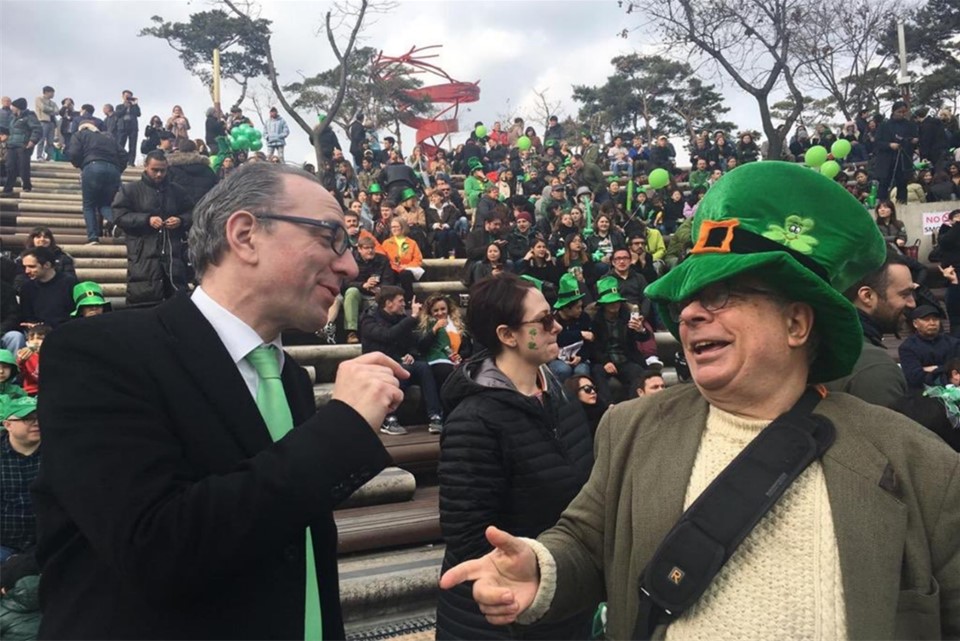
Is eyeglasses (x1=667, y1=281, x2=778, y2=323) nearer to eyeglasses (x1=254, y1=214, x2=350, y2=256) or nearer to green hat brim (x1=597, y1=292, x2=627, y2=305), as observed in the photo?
eyeglasses (x1=254, y1=214, x2=350, y2=256)

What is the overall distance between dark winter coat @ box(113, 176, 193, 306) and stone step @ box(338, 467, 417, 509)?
10.9 ft

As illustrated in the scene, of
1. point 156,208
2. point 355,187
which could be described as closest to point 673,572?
point 156,208

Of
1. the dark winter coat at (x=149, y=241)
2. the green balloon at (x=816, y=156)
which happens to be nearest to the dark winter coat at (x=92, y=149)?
the dark winter coat at (x=149, y=241)

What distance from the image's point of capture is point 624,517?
175 cm

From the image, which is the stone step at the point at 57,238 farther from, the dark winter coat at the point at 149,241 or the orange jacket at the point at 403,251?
the orange jacket at the point at 403,251

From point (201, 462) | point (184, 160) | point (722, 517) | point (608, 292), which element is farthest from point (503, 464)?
point (184, 160)

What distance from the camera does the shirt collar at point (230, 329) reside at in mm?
1667

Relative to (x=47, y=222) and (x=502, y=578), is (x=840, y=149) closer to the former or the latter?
(x=47, y=222)

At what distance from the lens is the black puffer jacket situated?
106 inches

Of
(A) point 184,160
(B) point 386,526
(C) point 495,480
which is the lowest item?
(B) point 386,526

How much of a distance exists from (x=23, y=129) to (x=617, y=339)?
12.4 m

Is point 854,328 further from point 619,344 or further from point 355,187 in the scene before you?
point 355,187

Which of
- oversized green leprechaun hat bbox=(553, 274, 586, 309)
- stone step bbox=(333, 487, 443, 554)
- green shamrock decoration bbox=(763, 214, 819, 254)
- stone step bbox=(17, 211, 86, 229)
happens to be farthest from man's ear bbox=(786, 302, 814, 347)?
stone step bbox=(17, 211, 86, 229)

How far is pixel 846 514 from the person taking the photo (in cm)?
156
